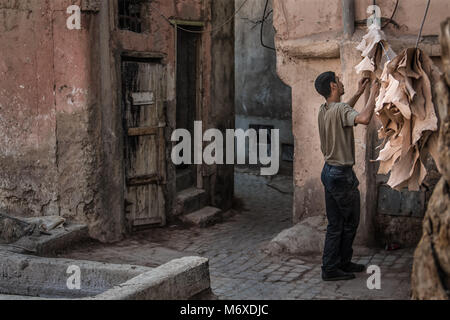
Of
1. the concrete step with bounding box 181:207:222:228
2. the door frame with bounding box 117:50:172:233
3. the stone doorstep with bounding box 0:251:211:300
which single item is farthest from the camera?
the concrete step with bounding box 181:207:222:228

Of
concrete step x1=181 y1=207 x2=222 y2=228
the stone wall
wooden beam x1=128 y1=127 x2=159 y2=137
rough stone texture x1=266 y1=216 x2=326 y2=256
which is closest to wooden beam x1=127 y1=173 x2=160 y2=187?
wooden beam x1=128 y1=127 x2=159 y2=137

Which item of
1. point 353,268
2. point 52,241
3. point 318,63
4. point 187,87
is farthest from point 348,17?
point 52,241

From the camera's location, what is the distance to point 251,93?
607 inches

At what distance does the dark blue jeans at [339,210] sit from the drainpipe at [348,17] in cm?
190

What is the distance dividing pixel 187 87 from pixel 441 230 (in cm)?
780

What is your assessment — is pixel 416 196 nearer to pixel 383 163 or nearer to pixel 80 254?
pixel 383 163

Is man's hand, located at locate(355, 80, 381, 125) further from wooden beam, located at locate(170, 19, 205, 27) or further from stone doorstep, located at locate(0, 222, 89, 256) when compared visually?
wooden beam, located at locate(170, 19, 205, 27)

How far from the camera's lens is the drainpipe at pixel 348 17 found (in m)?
7.63

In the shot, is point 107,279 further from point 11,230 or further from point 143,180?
point 143,180

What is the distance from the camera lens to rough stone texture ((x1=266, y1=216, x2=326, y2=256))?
784 centimetres

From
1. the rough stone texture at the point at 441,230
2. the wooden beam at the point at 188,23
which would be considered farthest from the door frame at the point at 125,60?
the rough stone texture at the point at 441,230

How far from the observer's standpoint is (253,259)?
7996 mm

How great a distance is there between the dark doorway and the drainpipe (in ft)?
12.0

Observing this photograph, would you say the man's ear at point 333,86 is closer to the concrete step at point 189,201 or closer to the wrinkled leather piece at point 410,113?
the wrinkled leather piece at point 410,113
